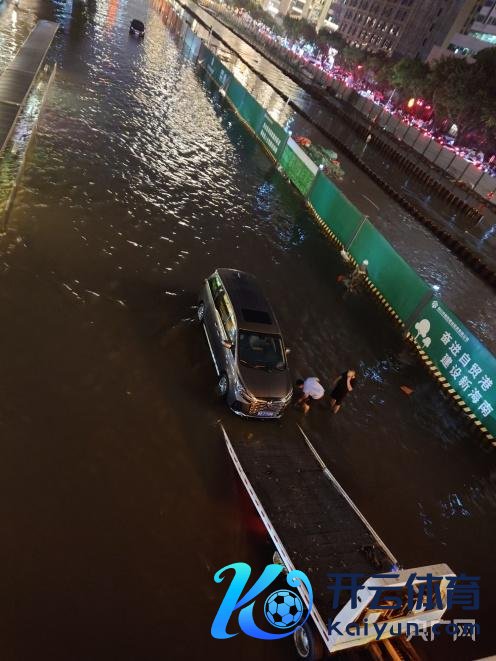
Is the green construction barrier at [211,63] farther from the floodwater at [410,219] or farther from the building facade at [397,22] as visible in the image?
the building facade at [397,22]

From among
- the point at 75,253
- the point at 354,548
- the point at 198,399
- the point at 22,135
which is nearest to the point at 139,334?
the point at 198,399

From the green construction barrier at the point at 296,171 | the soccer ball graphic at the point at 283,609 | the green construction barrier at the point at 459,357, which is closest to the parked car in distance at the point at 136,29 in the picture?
the green construction barrier at the point at 296,171

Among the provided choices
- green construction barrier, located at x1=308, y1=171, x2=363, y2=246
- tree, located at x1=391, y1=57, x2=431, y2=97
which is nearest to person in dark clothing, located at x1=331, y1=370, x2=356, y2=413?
green construction barrier, located at x1=308, y1=171, x2=363, y2=246

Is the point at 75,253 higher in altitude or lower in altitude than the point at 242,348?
lower

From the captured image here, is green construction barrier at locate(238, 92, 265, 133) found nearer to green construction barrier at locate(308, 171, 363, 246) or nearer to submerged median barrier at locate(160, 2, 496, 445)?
submerged median barrier at locate(160, 2, 496, 445)

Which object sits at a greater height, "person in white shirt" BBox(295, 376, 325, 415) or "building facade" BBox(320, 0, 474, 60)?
"building facade" BBox(320, 0, 474, 60)

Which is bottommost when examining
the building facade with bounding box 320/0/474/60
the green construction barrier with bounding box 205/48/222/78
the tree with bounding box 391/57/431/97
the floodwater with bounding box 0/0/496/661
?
the floodwater with bounding box 0/0/496/661

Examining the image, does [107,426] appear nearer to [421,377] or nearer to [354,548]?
[354,548]

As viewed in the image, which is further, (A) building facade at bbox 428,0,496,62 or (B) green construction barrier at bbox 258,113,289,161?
(A) building facade at bbox 428,0,496,62
